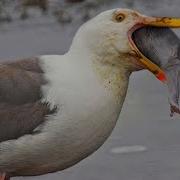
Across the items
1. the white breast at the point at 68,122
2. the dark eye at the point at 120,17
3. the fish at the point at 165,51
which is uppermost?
the dark eye at the point at 120,17

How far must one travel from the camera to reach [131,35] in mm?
5012

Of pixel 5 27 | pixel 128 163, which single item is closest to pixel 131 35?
pixel 128 163

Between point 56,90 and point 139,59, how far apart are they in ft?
1.43

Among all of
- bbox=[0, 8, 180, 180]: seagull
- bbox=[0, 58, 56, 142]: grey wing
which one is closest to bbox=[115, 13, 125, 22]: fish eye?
bbox=[0, 8, 180, 180]: seagull

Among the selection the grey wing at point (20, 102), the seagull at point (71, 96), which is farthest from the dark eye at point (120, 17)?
the grey wing at point (20, 102)

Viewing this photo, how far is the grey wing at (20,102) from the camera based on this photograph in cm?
506

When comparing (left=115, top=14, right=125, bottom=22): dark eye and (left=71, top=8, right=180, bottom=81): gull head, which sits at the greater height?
(left=115, top=14, right=125, bottom=22): dark eye

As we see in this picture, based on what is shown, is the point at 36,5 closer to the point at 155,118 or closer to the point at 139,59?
the point at 155,118

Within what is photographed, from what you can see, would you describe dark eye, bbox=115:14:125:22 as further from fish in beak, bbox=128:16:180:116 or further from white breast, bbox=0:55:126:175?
white breast, bbox=0:55:126:175

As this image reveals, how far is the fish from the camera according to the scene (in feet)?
16.4

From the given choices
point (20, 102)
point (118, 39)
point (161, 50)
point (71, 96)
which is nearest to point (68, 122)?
point (71, 96)

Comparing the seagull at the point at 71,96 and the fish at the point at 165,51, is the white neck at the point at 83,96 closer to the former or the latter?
the seagull at the point at 71,96

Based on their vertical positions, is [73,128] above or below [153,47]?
below

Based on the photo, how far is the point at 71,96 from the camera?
4941 mm
